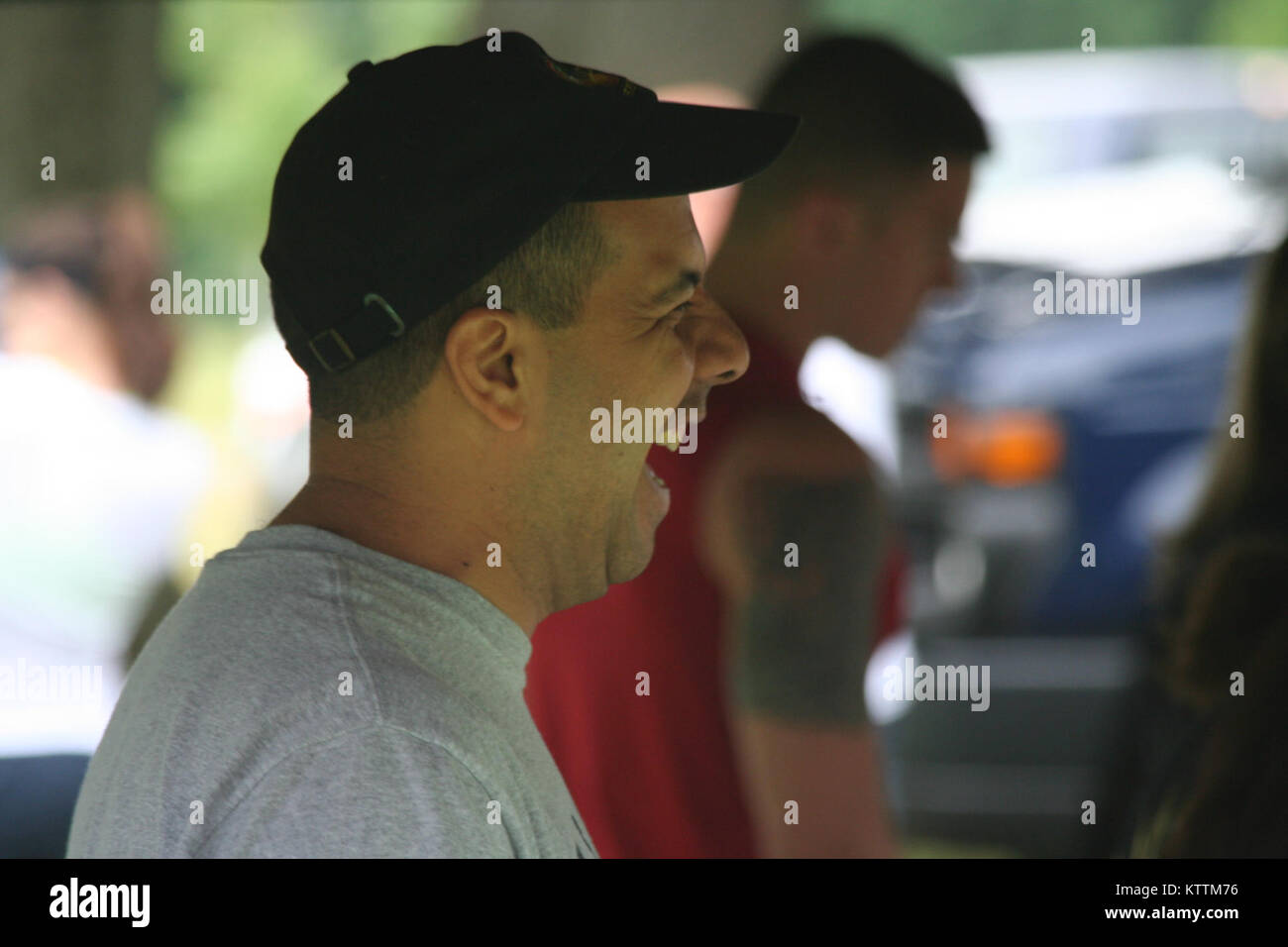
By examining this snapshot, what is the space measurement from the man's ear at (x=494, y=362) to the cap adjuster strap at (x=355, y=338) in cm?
5

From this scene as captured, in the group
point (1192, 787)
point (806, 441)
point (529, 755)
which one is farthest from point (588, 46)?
point (529, 755)

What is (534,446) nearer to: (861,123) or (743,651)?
(743,651)

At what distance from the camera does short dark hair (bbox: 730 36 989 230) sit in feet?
6.00

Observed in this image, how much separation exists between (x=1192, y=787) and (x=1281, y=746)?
4.4 inches

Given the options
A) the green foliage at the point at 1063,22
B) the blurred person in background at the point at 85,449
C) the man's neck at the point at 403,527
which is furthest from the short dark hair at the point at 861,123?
the blurred person in background at the point at 85,449

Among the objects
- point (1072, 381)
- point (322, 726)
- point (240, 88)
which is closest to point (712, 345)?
point (322, 726)

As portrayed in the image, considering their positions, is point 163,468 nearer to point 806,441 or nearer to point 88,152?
point 88,152

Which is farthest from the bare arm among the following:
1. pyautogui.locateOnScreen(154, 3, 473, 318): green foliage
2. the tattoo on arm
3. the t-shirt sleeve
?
pyautogui.locateOnScreen(154, 3, 473, 318): green foliage

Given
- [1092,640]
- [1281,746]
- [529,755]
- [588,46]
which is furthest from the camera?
[1092,640]

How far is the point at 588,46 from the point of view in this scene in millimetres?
2990

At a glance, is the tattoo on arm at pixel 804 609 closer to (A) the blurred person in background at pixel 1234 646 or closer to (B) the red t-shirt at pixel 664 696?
(B) the red t-shirt at pixel 664 696

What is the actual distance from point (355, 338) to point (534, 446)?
0.54 feet

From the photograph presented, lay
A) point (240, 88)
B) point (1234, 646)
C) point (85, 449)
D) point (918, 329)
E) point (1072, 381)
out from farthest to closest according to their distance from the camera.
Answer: point (1072, 381) → point (918, 329) → point (240, 88) → point (85, 449) → point (1234, 646)

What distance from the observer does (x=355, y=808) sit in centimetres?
87
